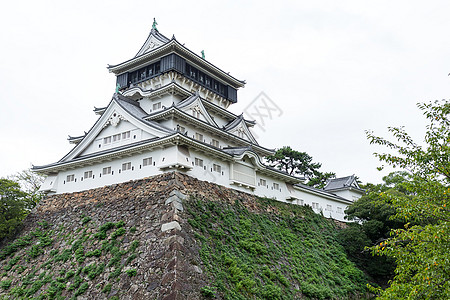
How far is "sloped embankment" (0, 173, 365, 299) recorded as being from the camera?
13898mm

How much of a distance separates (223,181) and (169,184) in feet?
14.4

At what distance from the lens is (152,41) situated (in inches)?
1114

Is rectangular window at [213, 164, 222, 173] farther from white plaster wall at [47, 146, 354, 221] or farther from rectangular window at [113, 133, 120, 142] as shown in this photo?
rectangular window at [113, 133, 120, 142]

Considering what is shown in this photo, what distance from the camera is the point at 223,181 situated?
67.6 ft

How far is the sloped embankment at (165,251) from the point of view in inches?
547

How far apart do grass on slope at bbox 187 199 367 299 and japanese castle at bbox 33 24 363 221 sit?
1.89 metres

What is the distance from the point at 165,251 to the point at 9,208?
12.8 metres

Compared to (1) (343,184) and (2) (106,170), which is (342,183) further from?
(2) (106,170)

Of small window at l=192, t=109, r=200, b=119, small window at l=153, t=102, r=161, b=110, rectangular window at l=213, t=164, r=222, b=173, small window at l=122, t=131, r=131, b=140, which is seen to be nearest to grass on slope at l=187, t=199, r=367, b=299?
rectangular window at l=213, t=164, r=222, b=173

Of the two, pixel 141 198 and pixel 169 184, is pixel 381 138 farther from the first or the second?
pixel 141 198

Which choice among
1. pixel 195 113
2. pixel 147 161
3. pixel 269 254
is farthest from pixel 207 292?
pixel 195 113

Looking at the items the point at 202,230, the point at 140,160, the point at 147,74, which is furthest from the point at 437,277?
the point at 147,74

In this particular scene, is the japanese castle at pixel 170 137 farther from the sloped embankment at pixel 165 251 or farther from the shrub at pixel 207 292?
the shrub at pixel 207 292

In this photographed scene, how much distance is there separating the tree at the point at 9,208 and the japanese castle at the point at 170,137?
1752mm
